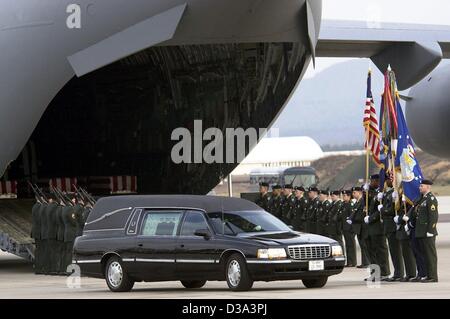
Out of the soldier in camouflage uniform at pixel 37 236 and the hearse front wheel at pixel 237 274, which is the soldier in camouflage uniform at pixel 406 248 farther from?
the soldier in camouflage uniform at pixel 37 236

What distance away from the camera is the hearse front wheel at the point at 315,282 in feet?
48.3

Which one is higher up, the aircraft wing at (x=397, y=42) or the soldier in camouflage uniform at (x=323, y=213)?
the aircraft wing at (x=397, y=42)

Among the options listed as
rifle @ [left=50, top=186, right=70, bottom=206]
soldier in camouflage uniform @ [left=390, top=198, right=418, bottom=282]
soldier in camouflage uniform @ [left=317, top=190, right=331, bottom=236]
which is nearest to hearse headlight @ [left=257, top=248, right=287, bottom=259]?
soldier in camouflage uniform @ [left=390, top=198, right=418, bottom=282]

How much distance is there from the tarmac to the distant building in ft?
258

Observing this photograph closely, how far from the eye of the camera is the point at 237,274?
46.5ft

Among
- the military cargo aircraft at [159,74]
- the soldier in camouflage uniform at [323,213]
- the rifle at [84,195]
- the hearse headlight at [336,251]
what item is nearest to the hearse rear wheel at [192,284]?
the hearse headlight at [336,251]

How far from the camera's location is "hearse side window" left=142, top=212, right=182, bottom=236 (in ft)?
49.3

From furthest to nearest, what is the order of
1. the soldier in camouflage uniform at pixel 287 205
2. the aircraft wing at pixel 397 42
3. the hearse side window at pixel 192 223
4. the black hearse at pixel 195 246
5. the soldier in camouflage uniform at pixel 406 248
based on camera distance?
the aircraft wing at pixel 397 42 < the soldier in camouflage uniform at pixel 287 205 < the soldier in camouflage uniform at pixel 406 248 < the hearse side window at pixel 192 223 < the black hearse at pixel 195 246

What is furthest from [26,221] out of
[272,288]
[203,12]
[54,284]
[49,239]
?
[272,288]

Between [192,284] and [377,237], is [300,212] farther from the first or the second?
[192,284]

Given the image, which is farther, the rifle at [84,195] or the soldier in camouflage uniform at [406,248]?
the rifle at [84,195]

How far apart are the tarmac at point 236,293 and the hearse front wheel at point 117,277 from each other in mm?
147

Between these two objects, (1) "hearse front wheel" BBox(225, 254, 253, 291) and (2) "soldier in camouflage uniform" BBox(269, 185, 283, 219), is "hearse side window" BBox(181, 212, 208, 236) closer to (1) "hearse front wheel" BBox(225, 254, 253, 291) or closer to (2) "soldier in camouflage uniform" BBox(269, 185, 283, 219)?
(1) "hearse front wheel" BBox(225, 254, 253, 291)

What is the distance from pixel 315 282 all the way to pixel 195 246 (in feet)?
5.11
